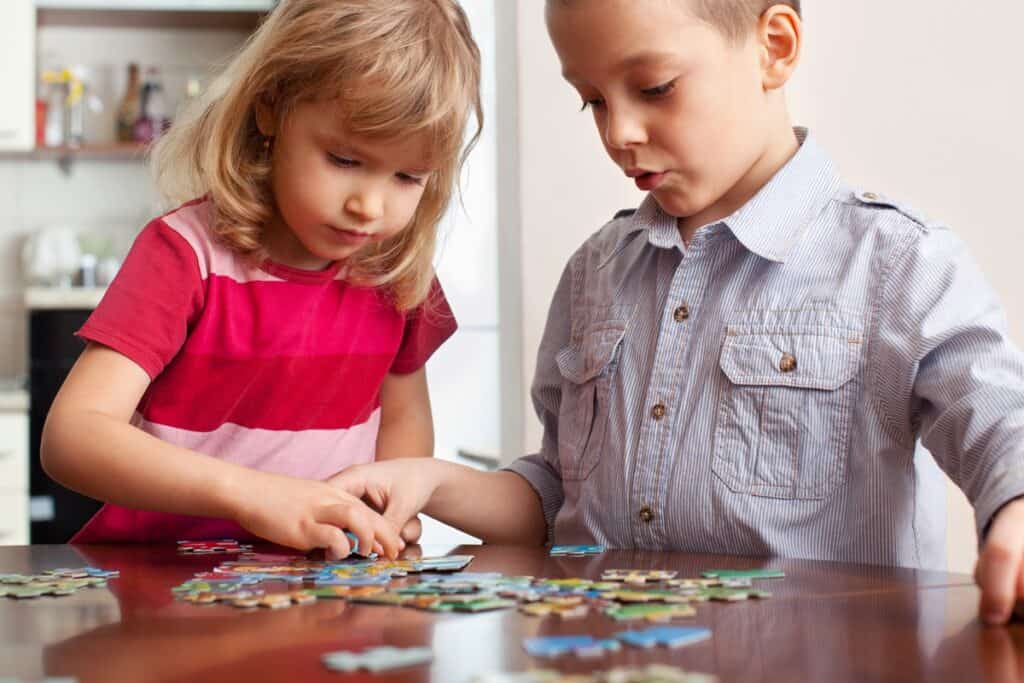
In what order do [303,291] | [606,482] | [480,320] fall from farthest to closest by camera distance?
[480,320] < [303,291] < [606,482]

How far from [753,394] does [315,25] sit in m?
0.64

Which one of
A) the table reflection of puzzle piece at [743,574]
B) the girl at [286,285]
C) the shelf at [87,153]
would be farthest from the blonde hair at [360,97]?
the shelf at [87,153]

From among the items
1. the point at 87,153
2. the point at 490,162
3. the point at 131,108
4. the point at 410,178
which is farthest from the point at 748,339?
the point at 131,108

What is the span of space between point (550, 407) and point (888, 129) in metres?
0.71

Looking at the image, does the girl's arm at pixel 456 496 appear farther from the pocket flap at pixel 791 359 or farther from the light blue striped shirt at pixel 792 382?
the pocket flap at pixel 791 359

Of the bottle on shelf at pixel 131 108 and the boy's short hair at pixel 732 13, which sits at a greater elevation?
the bottle on shelf at pixel 131 108

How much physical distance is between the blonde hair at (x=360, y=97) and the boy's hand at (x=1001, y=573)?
77 centimetres

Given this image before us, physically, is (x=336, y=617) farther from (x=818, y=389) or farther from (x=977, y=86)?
(x=977, y=86)

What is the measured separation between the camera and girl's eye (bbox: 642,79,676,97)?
47.6 inches

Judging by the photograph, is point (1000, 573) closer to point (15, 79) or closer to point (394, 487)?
point (394, 487)

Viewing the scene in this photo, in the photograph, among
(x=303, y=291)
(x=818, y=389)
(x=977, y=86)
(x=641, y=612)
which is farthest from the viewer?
(x=977, y=86)

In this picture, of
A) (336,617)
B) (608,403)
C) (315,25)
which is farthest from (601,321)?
(336,617)

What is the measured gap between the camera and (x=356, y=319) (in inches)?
60.0

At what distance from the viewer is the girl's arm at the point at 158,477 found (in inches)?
44.4
